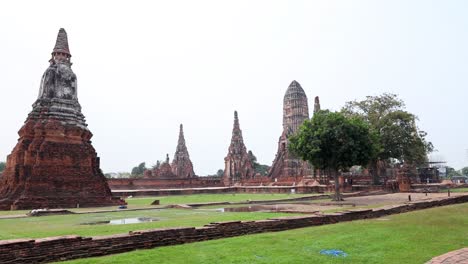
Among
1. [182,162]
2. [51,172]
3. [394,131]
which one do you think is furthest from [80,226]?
[182,162]

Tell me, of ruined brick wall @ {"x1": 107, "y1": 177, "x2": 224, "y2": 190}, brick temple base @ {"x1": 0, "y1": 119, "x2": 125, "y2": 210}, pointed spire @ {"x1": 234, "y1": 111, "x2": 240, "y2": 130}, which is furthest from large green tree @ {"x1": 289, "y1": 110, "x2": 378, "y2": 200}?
pointed spire @ {"x1": 234, "y1": 111, "x2": 240, "y2": 130}

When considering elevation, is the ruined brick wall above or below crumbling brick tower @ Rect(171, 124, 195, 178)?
below

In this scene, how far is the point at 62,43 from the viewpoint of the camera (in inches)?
1088

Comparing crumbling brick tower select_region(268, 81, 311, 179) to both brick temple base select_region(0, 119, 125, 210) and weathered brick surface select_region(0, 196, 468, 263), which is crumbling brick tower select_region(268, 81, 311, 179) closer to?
brick temple base select_region(0, 119, 125, 210)

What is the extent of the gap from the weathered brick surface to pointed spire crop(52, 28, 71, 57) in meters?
22.9

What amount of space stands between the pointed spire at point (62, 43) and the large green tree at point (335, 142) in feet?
57.7

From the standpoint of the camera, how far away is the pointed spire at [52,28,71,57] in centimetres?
2738

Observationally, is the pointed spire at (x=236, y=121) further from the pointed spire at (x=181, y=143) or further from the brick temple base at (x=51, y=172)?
the brick temple base at (x=51, y=172)

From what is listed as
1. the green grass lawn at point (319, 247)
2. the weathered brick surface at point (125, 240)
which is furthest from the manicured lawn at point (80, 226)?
the green grass lawn at point (319, 247)

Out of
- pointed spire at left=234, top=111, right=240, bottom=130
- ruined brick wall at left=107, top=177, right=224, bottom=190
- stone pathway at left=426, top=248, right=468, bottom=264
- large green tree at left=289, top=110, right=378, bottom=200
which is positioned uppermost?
pointed spire at left=234, top=111, right=240, bottom=130

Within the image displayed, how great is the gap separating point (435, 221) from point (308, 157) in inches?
474

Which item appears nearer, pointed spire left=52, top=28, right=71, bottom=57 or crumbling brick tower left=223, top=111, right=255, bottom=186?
pointed spire left=52, top=28, right=71, bottom=57

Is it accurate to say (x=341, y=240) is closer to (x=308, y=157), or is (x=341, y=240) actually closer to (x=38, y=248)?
(x=38, y=248)

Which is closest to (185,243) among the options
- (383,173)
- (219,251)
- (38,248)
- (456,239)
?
(219,251)
